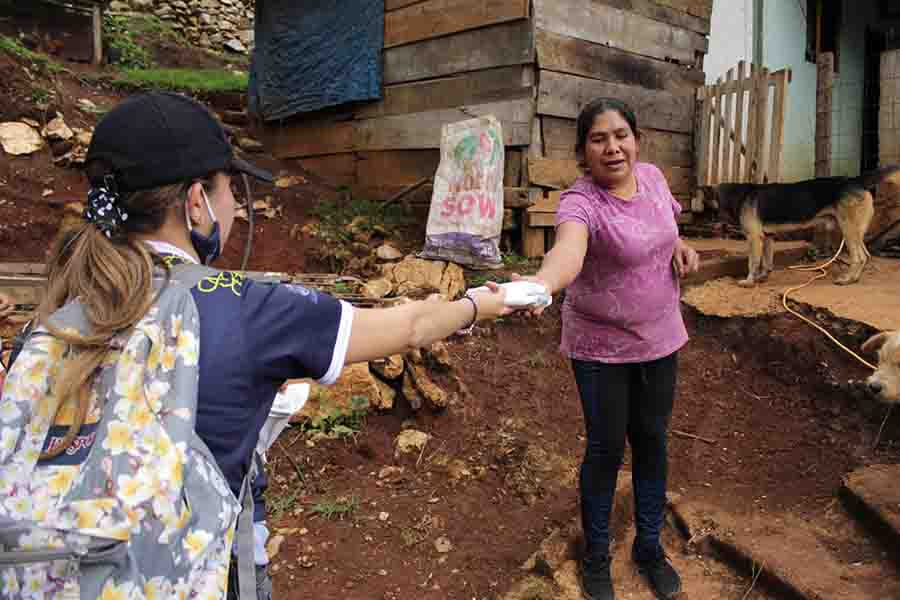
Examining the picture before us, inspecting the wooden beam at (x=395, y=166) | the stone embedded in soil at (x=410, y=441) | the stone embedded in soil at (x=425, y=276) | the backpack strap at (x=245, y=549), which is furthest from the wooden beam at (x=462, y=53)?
the backpack strap at (x=245, y=549)

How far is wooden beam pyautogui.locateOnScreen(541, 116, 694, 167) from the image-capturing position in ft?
20.9

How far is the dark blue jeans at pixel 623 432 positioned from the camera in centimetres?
254

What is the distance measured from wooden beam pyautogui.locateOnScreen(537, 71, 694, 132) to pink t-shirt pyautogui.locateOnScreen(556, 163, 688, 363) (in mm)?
3934

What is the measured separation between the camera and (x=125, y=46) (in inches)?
460

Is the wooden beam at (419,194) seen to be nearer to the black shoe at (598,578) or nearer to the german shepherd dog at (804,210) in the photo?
the german shepherd dog at (804,210)

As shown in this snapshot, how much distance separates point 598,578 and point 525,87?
4615 mm

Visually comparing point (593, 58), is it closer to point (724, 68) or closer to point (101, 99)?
point (724, 68)

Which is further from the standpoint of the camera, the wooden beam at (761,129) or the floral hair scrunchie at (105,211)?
the wooden beam at (761,129)

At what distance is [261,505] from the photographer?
1544 mm

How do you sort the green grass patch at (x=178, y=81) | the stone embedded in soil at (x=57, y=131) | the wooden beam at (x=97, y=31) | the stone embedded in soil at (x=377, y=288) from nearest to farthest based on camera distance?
the stone embedded in soil at (x=377, y=288), the stone embedded in soil at (x=57, y=131), the green grass patch at (x=178, y=81), the wooden beam at (x=97, y=31)

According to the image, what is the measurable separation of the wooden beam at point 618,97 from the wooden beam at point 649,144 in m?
0.08

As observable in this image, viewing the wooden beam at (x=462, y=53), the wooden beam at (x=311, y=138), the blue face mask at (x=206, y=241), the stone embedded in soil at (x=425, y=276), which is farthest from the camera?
the wooden beam at (x=311, y=138)

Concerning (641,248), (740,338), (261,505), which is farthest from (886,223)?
(261,505)

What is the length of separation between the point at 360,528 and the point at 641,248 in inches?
84.2
